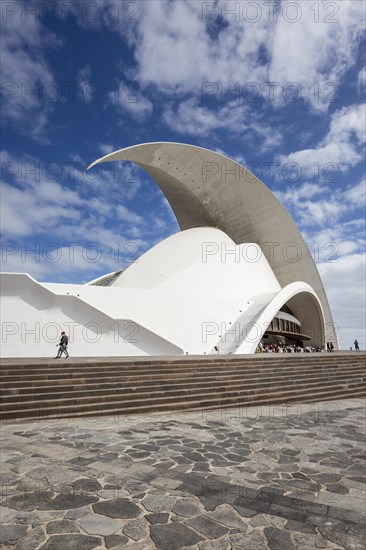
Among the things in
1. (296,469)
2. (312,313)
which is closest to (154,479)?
(296,469)

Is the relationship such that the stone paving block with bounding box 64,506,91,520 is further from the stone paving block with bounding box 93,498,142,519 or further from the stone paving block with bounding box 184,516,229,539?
the stone paving block with bounding box 184,516,229,539

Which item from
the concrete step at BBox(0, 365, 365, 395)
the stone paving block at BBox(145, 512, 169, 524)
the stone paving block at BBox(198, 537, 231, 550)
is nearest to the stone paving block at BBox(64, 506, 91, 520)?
the stone paving block at BBox(145, 512, 169, 524)

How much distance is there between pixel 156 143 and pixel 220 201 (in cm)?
609

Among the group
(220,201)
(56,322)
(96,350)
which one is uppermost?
(220,201)

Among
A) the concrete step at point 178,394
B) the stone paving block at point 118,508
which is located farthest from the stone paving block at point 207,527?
the concrete step at point 178,394

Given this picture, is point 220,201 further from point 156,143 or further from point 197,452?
point 197,452

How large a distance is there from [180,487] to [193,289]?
14.5m

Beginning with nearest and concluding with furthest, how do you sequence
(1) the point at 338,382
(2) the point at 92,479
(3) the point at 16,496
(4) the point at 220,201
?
(3) the point at 16,496 < (2) the point at 92,479 < (1) the point at 338,382 < (4) the point at 220,201

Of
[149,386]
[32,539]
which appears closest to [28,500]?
[32,539]

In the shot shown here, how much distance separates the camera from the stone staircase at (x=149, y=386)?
21.7ft

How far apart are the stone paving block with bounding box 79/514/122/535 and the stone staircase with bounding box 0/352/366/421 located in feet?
13.5

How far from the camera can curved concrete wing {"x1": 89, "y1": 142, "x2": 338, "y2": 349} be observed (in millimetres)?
22000

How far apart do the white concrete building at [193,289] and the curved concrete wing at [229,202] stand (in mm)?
67

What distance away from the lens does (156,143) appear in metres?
20.4
